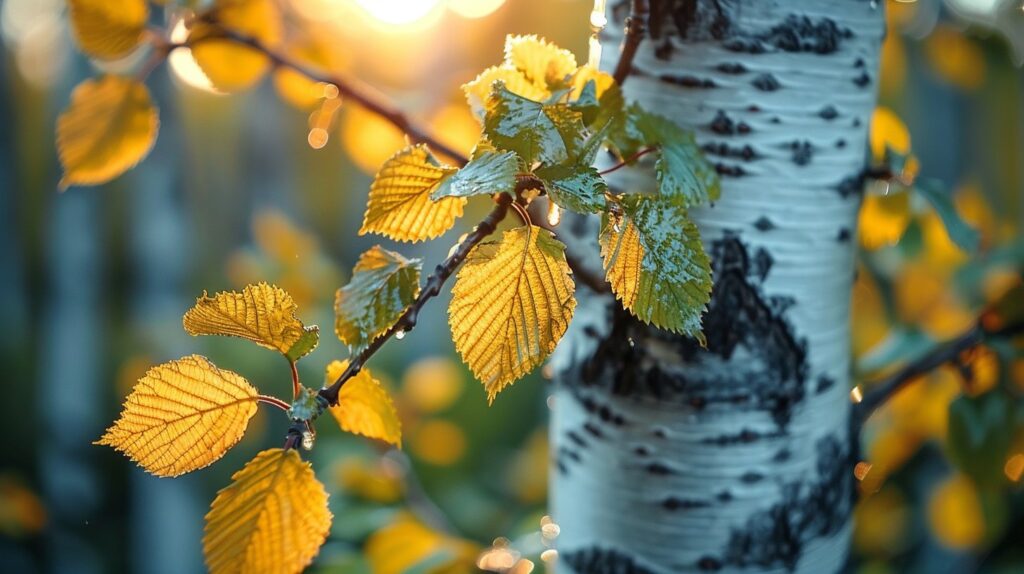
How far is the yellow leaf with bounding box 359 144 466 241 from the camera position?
0.27 meters

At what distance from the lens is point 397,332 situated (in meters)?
0.25

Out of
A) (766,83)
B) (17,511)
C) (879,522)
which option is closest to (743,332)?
(766,83)

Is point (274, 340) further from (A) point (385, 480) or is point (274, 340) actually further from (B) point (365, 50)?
(B) point (365, 50)

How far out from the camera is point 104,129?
0.44m

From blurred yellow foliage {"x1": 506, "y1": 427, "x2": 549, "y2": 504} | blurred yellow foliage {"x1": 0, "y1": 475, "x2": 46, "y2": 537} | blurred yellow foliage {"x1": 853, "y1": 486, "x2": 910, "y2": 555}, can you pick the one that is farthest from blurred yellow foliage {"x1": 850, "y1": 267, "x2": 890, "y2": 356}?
blurred yellow foliage {"x1": 0, "y1": 475, "x2": 46, "y2": 537}

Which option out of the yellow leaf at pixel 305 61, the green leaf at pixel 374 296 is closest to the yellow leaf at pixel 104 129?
the yellow leaf at pixel 305 61

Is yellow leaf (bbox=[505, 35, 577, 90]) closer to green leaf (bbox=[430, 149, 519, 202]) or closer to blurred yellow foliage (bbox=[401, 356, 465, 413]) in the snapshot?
green leaf (bbox=[430, 149, 519, 202])

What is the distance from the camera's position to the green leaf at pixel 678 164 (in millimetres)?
280

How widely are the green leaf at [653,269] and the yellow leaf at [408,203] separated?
0.20 ft

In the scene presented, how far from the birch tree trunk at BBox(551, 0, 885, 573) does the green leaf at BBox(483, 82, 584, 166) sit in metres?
0.12

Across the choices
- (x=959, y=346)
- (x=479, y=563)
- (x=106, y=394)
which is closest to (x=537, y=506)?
(x=479, y=563)

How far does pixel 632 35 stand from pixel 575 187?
0.35 ft

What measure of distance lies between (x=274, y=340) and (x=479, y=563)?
30cm

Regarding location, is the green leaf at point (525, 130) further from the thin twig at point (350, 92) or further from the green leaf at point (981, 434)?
the green leaf at point (981, 434)
